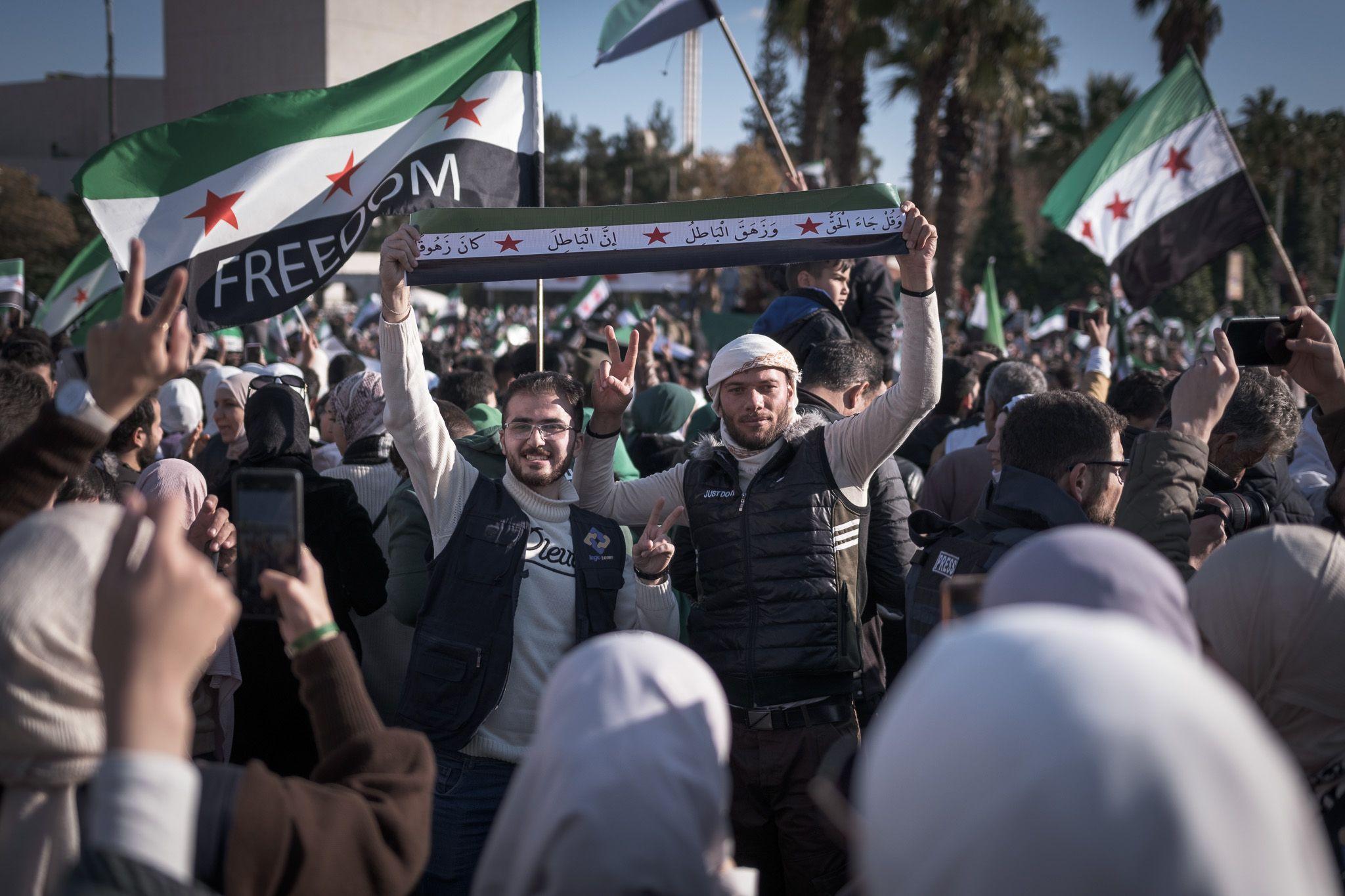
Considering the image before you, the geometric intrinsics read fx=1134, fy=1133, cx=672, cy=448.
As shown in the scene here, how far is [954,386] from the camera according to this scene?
661 cm

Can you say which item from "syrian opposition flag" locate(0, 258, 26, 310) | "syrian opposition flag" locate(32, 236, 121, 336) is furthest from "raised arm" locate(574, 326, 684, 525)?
"syrian opposition flag" locate(0, 258, 26, 310)

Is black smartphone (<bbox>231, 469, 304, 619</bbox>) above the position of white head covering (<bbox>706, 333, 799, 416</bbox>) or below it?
below

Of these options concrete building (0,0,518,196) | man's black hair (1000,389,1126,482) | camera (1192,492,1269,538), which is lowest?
camera (1192,492,1269,538)

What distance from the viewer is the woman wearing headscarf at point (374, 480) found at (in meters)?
4.12

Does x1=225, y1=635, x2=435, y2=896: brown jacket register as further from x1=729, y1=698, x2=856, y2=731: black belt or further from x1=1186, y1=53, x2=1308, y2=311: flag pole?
x1=1186, y1=53, x2=1308, y2=311: flag pole

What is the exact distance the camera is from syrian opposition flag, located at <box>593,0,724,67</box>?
25.8 feet

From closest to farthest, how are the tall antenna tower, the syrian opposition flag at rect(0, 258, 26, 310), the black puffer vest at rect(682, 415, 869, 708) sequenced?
the black puffer vest at rect(682, 415, 869, 708) → the syrian opposition flag at rect(0, 258, 26, 310) → the tall antenna tower

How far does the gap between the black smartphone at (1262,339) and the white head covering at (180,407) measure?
5.11 meters

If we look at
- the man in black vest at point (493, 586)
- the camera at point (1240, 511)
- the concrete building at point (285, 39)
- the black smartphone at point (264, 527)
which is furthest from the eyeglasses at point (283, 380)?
the concrete building at point (285, 39)

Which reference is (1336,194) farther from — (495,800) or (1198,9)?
(495,800)

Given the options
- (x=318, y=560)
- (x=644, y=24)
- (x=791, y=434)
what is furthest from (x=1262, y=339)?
(x=644, y=24)

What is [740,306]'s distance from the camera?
19453mm

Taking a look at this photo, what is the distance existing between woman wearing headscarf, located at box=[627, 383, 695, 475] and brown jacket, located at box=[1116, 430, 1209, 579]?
11.5ft

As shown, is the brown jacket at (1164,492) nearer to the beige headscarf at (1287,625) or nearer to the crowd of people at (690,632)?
the crowd of people at (690,632)
